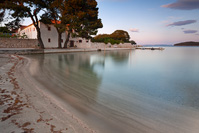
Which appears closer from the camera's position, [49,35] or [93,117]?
[93,117]

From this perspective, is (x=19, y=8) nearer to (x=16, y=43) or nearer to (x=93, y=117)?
(x=16, y=43)

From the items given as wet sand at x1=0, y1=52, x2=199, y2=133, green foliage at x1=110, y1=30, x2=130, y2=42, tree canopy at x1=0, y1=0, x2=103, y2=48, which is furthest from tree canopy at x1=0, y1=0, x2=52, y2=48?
green foliage at x1=110, y1=30, x2=130, y2=42

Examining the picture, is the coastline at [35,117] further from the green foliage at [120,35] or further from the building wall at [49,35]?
the green foliage at [120,35]

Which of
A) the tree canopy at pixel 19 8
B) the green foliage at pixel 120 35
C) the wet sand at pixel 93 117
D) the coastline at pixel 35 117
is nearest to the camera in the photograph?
the coastline at pixel 35 117

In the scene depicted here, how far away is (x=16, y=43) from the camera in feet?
98.6

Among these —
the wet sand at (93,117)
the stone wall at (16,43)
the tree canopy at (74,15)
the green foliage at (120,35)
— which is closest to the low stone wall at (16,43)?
the stone wall at (16,43)

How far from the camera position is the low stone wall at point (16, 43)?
28438 mm

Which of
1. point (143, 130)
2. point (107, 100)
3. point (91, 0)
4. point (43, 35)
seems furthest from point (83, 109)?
point (43, 35)

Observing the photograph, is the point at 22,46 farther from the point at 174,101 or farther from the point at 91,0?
the point at 174,101

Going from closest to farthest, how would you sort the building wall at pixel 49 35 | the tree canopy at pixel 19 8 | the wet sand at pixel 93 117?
the wet sand at pixel 93 117 → the tree canopy at pixel 19 8 → the building wall at pixel 49 35

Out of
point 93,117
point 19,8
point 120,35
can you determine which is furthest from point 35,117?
point 120,35

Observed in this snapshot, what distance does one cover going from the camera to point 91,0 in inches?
1251

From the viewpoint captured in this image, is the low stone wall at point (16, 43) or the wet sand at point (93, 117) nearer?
the wet sand at point (93, 117)

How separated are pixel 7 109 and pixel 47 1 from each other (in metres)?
29.7
